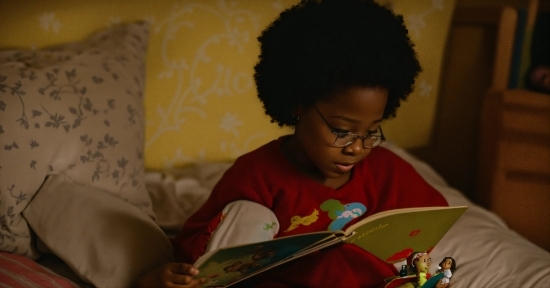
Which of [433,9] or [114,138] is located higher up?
[433,9]

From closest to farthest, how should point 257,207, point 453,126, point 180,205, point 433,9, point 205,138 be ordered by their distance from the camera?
point 257,207
point 180,205
point 205,138
point 433,9
point 453,126

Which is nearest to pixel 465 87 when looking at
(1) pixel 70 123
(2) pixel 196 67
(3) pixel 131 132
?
(2) pixel 196 67

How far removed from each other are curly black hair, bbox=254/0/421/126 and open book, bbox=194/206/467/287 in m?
0.22

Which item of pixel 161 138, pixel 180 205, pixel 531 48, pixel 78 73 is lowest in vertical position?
pixel 180 205

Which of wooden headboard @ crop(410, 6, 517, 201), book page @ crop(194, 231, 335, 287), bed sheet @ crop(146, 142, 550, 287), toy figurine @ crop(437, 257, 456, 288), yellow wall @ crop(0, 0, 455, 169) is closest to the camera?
book page @ crop(194, 231, 335, 287)

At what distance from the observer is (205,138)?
1.57 meters

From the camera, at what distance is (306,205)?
965mm

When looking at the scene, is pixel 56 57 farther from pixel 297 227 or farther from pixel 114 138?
pixel 297 227

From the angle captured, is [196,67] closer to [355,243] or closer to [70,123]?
[70,123]

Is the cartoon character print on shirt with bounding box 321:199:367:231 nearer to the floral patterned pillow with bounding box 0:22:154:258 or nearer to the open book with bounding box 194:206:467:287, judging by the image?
the open book with bounding box 194:206:467:287

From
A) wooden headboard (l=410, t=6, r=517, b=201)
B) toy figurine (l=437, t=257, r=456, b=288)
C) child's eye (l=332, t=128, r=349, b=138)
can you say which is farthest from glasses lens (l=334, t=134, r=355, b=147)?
wooden headboard (l=410, t=6, r=517, b=201)

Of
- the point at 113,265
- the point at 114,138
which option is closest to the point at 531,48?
the point at 114,138

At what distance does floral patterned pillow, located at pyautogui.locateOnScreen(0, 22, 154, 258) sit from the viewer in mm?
1028

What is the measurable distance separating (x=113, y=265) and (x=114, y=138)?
1.16 feet
